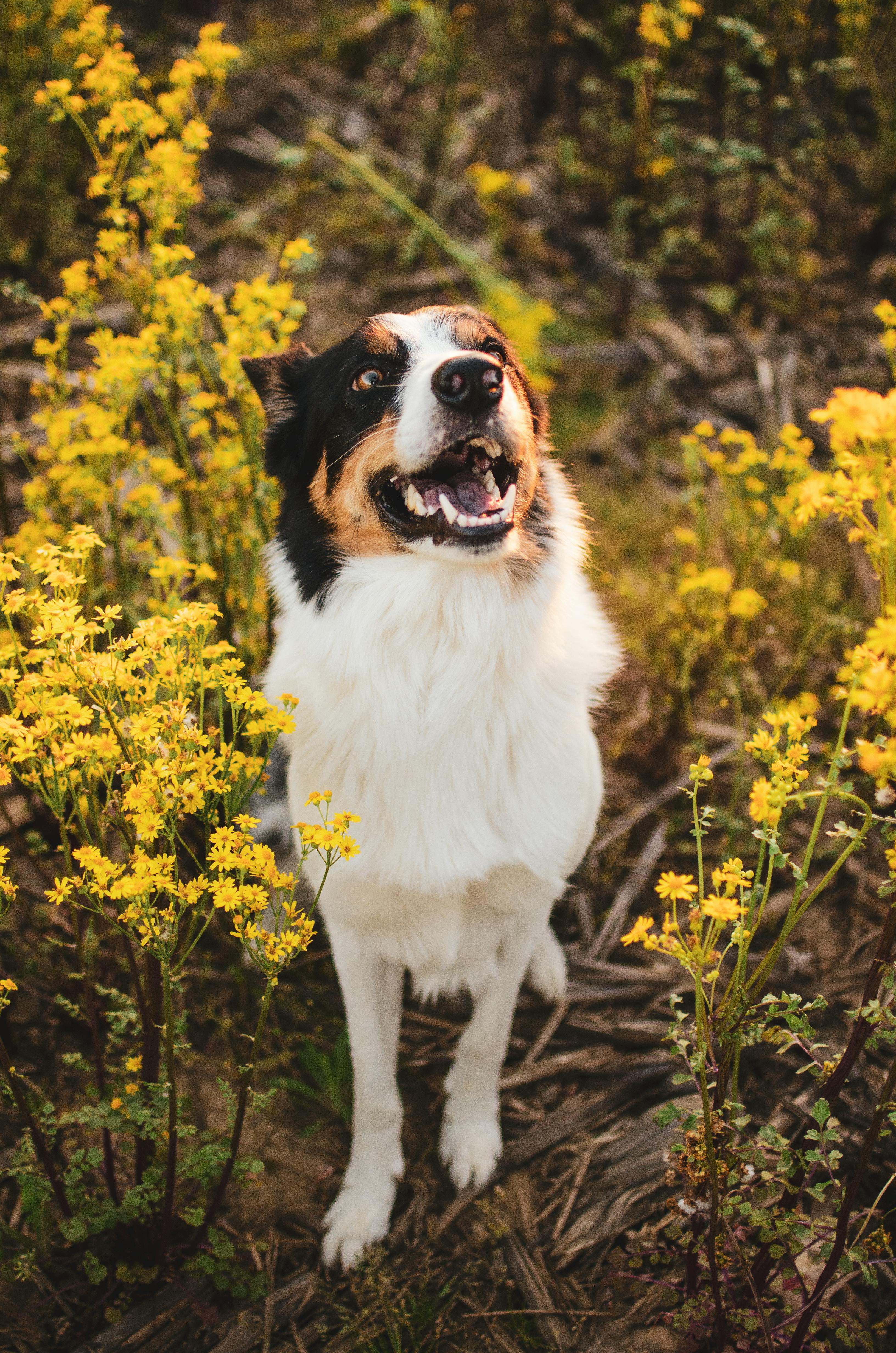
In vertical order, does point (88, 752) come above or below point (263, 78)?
below

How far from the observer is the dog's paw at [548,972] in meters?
2.84

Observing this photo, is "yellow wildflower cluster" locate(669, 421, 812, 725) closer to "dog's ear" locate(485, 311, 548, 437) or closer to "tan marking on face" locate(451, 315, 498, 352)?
"dog's ear" locate(485, 311, 548, 437)

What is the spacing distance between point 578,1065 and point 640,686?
1776 millimetres

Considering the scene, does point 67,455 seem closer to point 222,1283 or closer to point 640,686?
point 222,1283

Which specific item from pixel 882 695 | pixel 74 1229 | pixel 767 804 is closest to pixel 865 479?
pixel 882 695

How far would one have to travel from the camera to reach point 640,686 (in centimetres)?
392

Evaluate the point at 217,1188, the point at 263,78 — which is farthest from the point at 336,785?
the point at 263,78

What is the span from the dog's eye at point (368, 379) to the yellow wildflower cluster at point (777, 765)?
4.56 ft

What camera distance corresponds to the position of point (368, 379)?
2.33 metres

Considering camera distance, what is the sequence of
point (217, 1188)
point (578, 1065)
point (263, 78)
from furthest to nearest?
point (263, 78), point (578, 1065), point (217, 1188)

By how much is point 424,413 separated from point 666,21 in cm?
427

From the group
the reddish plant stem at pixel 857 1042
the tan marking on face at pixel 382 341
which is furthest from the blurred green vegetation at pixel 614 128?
the reddish plant stem at pixel 857 1042

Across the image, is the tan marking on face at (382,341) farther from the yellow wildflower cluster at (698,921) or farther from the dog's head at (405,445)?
the yellow wildflower cluster at (698,921)

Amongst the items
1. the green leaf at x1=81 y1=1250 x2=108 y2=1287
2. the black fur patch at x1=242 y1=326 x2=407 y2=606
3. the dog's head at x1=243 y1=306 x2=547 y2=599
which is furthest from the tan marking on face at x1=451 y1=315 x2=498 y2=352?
the green leaf at x1=81 y1=1250 x2=108 y2=1287
